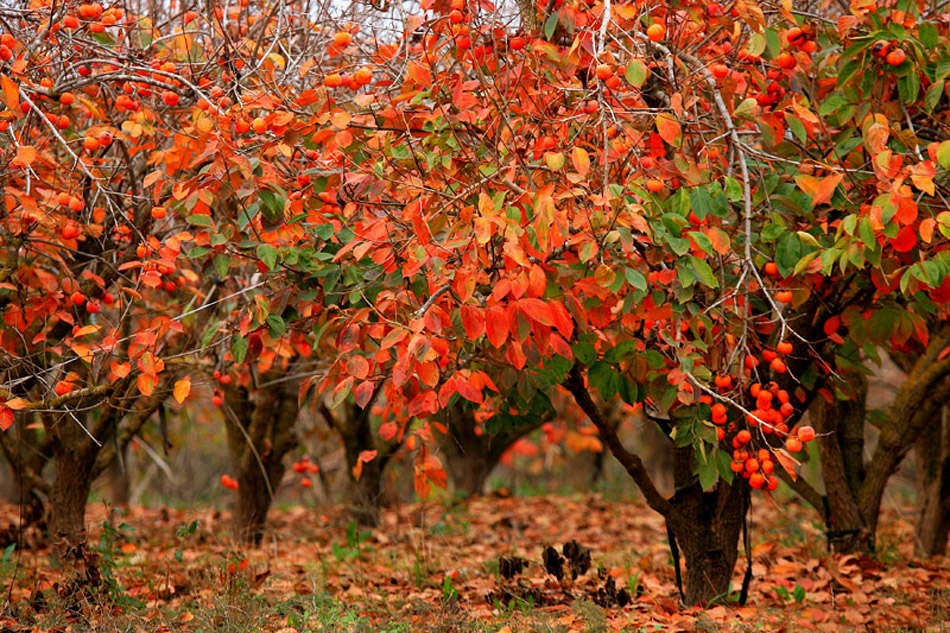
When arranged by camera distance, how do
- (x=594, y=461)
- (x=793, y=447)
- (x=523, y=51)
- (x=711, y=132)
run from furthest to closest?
1. (x=594, y=461)
2. (x=711, y=132)
3. (x=523, y=51)
4. (x=793, y=447)

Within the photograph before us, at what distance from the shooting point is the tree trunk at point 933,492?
7055 mm

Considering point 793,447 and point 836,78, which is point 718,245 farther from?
point 836,78

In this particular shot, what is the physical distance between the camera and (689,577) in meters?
5.22

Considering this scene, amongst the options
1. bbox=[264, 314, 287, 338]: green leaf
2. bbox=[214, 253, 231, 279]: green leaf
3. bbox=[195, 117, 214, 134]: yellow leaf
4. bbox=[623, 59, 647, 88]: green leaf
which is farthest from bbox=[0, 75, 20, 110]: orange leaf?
bbox=[623, 59, 647, 88]: green leaf

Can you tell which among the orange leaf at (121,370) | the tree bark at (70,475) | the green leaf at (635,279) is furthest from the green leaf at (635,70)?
the tree bark at (70,475)

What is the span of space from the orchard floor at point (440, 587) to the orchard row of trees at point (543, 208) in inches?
24.9

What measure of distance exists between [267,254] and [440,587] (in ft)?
8.72

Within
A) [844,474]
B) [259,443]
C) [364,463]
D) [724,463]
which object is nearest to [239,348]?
[724,463]

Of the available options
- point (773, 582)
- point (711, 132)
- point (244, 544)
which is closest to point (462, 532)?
point (244, 544)

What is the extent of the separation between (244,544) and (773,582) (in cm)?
368

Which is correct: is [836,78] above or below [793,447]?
above

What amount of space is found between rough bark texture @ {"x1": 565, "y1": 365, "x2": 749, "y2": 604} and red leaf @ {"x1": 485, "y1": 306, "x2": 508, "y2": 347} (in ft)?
5.83

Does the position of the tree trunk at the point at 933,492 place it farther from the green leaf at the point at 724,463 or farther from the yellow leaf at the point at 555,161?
the yellow leaf at the point at 555,161

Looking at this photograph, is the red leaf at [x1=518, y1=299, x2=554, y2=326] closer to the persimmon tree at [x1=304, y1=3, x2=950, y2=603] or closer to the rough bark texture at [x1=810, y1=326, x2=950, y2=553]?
the persimmon tree at [x1=304, y1=3, x2=950, y2=603]
